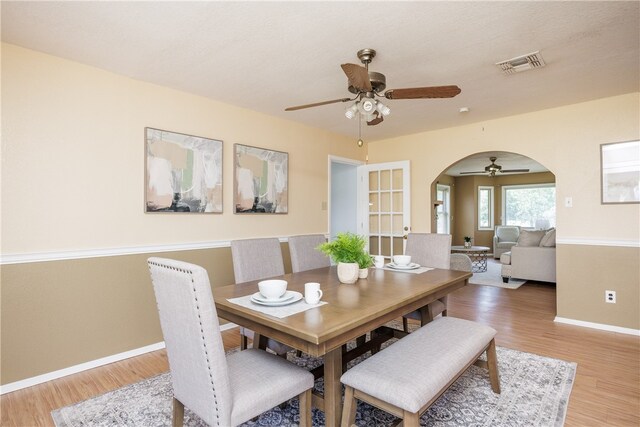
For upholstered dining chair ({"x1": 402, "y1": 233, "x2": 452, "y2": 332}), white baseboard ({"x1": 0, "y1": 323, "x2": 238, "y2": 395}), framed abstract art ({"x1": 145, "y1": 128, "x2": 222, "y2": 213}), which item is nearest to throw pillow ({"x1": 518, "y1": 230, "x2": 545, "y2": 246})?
upholstered dining chair ({"x1": 402, "y1": 233, "x2": 452, "y2": 332})

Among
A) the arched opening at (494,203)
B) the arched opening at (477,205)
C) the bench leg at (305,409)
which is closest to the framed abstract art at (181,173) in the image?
the bench leg at (305,409)

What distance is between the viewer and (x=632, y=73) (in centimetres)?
284

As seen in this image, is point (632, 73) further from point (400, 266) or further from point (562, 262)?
point (400, 266)

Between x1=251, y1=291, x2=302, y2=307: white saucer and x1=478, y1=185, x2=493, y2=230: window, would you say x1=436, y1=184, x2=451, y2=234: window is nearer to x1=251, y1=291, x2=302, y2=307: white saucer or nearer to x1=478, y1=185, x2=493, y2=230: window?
x1=478, y1=185, x2=493, y2=230: window

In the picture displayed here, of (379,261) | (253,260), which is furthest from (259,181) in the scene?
(379,261)

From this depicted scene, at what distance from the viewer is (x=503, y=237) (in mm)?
8930

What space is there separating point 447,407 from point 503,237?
8017 mm

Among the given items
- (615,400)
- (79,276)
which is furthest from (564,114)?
(79,276)

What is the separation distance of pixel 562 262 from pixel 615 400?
1.89 meters

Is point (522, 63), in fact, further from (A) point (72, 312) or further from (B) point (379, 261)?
(A) point (72, 312)

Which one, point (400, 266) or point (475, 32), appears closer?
point (475, 32)

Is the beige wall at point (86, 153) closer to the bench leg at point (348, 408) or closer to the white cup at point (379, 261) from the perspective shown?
the white cup at point (379, 261)

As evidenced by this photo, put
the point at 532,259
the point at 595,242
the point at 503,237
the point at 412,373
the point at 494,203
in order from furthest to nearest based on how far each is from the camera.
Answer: the point at 494,203 → the point at 503,237 → the point at 532,259 → the point at 595,242 → the point at 412,373

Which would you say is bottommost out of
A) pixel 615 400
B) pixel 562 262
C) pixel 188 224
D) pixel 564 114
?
pixel 615 400
